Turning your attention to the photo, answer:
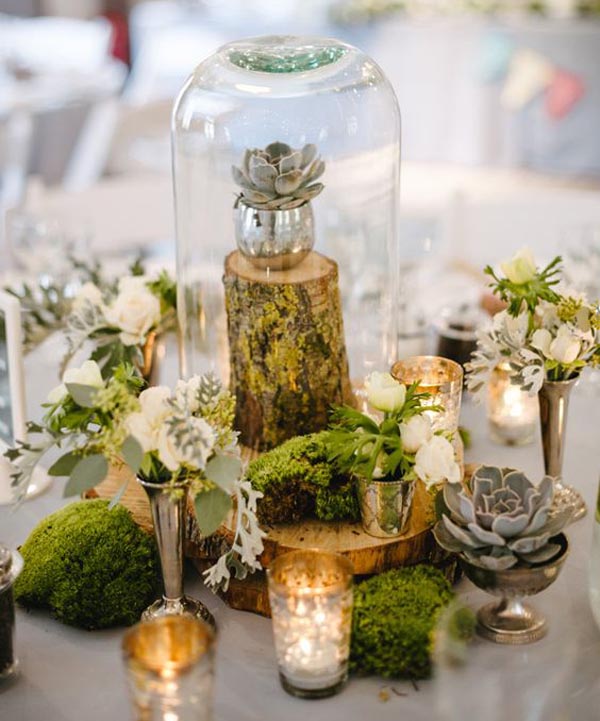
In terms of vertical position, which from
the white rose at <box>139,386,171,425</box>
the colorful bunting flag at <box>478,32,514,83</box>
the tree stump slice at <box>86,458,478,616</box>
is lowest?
the colorful bunting flag at <box>478,32,514,83</box>

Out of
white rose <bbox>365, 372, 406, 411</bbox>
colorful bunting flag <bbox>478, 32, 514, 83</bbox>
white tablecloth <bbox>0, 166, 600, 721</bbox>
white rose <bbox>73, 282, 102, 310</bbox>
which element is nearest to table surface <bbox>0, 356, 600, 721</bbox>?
white tablecloth <bbox>0, 166, 600, 721</bbox>

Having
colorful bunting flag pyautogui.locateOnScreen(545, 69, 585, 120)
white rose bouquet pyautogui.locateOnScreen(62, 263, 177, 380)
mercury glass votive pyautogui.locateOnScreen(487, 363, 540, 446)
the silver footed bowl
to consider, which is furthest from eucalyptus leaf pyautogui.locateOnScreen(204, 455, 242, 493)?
colorful bunting flag pyautogui.locateOnScreen(545, 69, 585, 120)

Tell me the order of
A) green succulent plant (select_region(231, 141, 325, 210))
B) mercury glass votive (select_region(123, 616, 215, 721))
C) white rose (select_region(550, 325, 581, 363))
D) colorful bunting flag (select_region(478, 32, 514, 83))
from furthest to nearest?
colorful bunting flag (select_region(478, 32, 514, 83)) < green succulent plant (select_region(231, 141, 325, 210)) < white rose (select_region(550, 325, 581, 363)) < mercury glass votive (select_region(123, 616, 215, 721))

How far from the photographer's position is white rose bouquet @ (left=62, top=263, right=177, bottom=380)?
4.65 ft

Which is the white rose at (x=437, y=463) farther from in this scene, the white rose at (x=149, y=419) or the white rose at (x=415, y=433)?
the white rose at (x=149, y=419)

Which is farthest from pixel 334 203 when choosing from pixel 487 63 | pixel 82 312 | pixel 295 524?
pixel 487 63

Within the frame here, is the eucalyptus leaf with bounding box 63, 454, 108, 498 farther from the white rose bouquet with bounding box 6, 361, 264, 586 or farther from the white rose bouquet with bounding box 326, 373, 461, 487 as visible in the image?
the white rose bouquet with bounding box 326, 373, 461, 487

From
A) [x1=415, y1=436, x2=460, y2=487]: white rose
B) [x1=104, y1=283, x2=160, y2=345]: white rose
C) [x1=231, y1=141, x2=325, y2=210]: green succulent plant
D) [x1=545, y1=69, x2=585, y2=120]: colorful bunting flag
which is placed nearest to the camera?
[x1=415, y1=436, x2=460, y2=487]: white rose

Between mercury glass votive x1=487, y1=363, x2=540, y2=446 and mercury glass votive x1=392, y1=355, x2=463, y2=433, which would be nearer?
mercury glass votive x1=392, y1=355, x2=463, y2=433

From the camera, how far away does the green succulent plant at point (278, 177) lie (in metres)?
1.29

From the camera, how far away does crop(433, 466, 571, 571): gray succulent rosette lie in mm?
971

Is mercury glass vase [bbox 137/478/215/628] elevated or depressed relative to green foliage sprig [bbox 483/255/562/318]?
depressed

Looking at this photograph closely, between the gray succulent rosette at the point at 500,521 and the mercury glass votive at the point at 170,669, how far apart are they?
0.29 metres

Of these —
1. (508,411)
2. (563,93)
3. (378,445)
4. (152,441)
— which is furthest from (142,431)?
(563,93)
